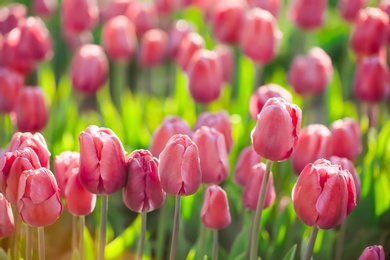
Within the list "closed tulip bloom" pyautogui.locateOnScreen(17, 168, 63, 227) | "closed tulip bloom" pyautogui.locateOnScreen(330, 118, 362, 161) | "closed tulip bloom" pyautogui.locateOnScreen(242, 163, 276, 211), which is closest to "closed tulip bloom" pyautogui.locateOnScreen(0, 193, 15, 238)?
"closed tulip bloom" pyautogui.locateOnScreen(17, 168, 63, 227)

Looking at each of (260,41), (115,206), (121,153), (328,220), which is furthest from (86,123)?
(328,220)

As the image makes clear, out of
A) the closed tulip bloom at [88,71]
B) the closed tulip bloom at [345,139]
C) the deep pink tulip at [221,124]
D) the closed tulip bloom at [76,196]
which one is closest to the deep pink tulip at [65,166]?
the closed tulip bloom at [76,196]

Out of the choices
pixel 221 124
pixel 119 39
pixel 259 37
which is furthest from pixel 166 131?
pixel 119 39

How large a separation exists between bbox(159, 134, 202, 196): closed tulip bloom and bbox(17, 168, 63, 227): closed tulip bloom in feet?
0.55

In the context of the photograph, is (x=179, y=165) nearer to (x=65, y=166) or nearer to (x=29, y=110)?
(x=65, y=166)

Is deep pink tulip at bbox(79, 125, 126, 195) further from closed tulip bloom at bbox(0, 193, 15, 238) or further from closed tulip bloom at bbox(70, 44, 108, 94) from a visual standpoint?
closed tulip bloom at bbox(70, 44, 108, 94)

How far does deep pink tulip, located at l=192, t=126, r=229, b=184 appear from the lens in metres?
1.25

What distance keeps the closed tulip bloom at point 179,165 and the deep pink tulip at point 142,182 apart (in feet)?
0.06

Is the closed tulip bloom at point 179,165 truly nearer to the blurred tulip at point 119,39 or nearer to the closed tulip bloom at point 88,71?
the closed tulip bloom at point 88,71

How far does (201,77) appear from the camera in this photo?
173cm

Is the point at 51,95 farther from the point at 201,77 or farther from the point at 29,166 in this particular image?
the point at 29,166

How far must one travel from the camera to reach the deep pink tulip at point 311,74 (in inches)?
74.6

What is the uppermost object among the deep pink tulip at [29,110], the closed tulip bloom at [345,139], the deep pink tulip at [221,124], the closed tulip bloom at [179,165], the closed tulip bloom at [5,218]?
the closed tulip bloom at [179,165]

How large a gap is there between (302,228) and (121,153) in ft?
1.82
